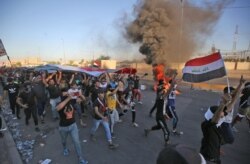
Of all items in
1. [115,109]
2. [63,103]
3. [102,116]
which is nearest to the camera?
[63,103]

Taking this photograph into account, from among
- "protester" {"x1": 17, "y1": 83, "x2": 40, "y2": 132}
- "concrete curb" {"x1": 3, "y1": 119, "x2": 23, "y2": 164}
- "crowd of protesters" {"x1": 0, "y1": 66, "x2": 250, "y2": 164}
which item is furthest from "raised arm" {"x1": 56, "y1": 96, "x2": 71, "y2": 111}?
"protester" {"x1": 17, "y1": 83, "x2": 40, "y2": 132}

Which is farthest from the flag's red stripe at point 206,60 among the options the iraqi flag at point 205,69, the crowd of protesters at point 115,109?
the crowd of protesters at point 115,109

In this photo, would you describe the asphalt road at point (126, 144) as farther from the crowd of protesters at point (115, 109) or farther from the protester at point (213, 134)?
the protester at point (213, 134)

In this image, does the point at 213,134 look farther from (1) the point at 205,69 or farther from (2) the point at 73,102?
(2) the point at 73,102

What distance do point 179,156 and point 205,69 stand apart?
373cm

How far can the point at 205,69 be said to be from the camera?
4.64 meters

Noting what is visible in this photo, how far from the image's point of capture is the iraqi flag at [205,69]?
14.5 ft

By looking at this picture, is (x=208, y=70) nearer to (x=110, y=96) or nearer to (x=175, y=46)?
(x=110, y=96)

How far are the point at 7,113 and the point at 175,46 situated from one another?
2423 centimetres

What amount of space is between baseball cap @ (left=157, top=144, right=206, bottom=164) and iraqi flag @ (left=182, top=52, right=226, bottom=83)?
3466 millimetres

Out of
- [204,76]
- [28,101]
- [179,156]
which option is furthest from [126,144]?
[179,156]

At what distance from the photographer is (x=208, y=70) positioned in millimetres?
4586

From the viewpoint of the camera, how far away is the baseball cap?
3.95 ft

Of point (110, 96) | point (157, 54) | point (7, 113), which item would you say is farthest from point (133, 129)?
point (157, 54)
